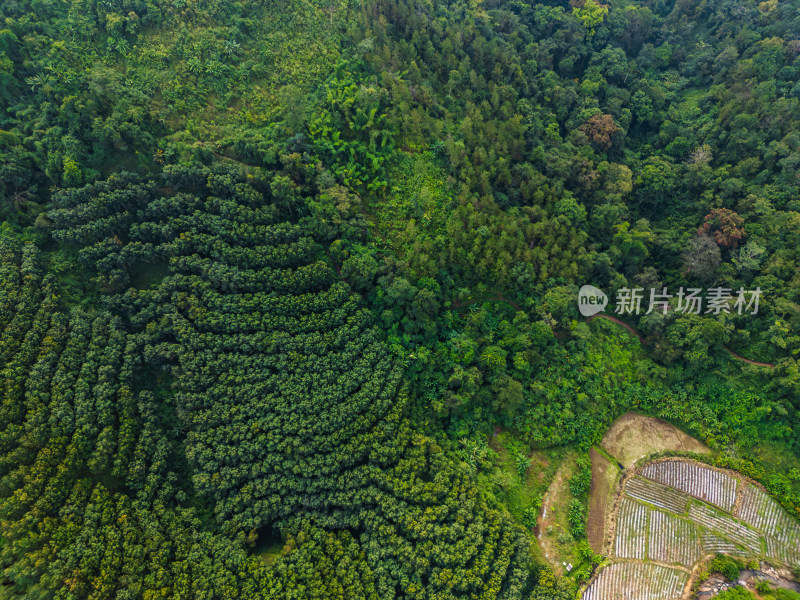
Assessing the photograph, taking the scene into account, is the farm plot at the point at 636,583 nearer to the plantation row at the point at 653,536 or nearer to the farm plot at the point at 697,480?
the plantation row at the point at 653,536

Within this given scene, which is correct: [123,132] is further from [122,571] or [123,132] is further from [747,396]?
[747,396]

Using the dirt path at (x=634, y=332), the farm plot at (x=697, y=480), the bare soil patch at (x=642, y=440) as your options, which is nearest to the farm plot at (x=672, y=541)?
the farm plot at (x=697, y=480)

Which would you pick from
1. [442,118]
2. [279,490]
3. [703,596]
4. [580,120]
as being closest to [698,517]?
[703,596]

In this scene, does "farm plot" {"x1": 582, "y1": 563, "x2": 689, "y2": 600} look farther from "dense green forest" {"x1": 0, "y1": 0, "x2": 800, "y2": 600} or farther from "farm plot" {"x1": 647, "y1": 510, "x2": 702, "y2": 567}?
"dense green forest" {"x1": 0, "y1": 0, "x2": 800, "y2": 600}

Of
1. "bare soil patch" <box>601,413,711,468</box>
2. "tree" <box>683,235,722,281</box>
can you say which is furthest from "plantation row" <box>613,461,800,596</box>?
"tree" <box>683,235,722,281</box>

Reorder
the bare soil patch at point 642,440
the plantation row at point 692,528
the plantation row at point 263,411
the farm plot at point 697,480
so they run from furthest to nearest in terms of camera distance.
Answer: the bare soil patch at point 642,440 < the farm plot at point 697,480 < the plantation row at point 692,528 < the plantation row at point 263,411

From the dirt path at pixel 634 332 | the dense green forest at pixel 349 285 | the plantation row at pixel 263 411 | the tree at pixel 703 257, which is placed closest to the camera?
the plantation row at pixel 263 411
